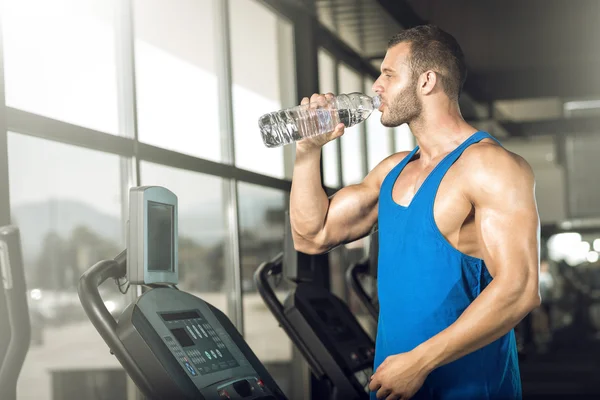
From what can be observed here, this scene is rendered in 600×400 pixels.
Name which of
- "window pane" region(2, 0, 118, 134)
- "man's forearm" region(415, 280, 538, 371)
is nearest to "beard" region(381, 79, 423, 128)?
"man's forearm" region(415, 280, 538, 371)

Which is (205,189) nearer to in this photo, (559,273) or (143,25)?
(143,25)

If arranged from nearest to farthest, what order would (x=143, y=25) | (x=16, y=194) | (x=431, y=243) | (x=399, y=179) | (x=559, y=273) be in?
(x=431, y=243)
(x=399, y=179)
(x=16, y=194)
(x=143, y=25)
(x=559, y=273)

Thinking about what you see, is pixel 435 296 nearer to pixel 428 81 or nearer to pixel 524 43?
pixel 428 81

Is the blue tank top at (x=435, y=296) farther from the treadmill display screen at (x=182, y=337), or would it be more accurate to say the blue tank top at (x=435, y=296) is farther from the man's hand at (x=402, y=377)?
the treadmill display screen at (x=182, y=337)

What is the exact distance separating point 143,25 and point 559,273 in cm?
576

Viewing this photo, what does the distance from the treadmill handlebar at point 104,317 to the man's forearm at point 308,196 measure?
52 centimetres

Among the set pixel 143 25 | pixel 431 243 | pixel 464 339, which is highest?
pixel 143 25

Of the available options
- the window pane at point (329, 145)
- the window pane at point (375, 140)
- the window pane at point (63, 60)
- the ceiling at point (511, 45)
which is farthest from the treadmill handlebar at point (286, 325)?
the window pane at point (375, 140)

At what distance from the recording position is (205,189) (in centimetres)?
423

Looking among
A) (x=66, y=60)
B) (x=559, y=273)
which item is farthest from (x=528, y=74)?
(x=66, y=60)

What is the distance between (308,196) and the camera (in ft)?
7.23

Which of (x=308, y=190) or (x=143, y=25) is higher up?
(x=143, y=25)

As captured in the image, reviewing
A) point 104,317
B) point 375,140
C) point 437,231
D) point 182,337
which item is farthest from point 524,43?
point 104,317

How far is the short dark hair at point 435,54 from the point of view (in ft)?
6.76
